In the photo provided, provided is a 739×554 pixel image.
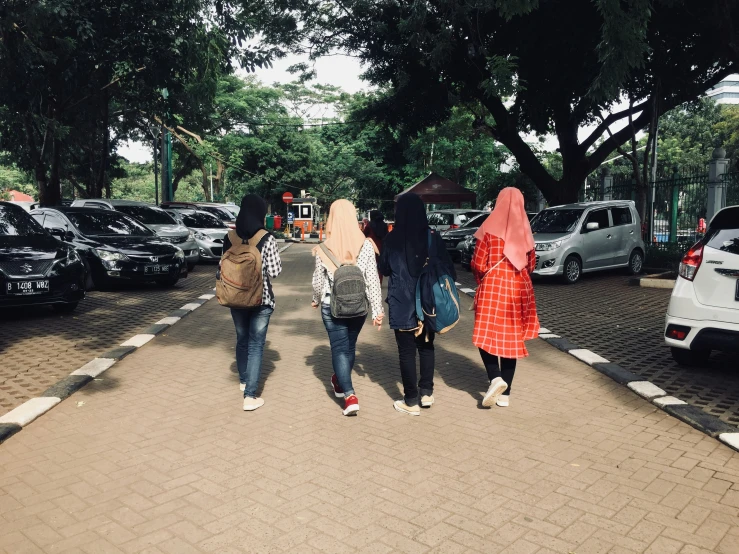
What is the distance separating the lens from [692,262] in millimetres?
6090

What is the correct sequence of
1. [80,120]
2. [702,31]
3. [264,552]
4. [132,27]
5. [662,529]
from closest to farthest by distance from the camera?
[264,552] < [662,529] < [702,31] < [132,27] < [80,120]

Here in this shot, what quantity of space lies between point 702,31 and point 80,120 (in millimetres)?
Answer: 21172

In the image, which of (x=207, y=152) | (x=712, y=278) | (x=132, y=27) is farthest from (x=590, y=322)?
(x=207, y=152)

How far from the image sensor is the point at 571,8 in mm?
14516

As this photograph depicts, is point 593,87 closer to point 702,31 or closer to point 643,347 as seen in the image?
point 702,31

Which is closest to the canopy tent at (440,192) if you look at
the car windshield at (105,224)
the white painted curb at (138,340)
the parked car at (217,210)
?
the parked car at (217,210)

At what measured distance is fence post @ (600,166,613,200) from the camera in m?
20.2

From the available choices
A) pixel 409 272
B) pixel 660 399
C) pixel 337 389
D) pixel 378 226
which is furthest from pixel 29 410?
pixel 378 226

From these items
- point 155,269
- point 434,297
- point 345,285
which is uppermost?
point 345,285

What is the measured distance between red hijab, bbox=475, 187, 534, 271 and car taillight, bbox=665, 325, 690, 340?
1.92 m

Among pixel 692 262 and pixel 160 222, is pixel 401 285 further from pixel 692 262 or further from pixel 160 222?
pixel 160 222

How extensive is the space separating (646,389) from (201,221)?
16733 mm

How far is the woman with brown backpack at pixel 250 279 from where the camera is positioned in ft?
17.3

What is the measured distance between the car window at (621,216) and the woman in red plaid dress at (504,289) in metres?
11.0
